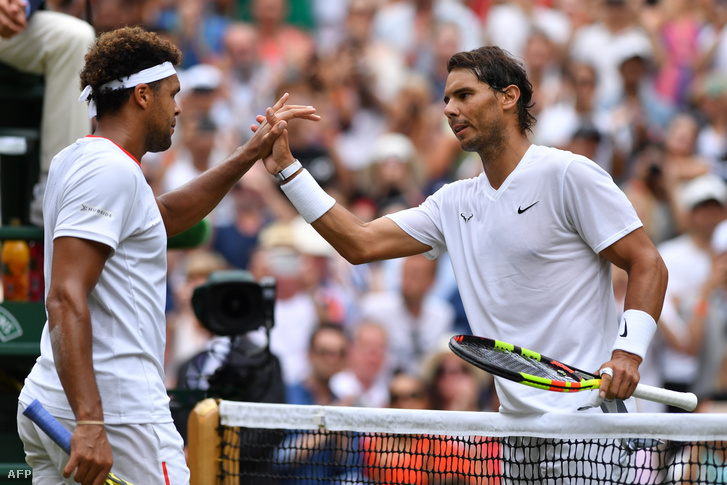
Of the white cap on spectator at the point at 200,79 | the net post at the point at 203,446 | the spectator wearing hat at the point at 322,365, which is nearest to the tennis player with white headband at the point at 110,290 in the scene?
the net post at the point at 203,446

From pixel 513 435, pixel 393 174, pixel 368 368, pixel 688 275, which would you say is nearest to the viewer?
pixel 513 435

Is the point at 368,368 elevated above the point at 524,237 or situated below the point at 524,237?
below

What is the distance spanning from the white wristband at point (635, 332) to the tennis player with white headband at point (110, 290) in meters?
1.64

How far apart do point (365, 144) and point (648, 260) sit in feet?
20.2

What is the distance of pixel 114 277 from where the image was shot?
3287 mm

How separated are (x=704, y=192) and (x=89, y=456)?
5.99 meters


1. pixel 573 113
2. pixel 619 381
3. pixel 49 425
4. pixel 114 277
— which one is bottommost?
pixel 49 425

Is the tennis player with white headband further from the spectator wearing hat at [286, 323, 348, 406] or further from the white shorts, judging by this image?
the spectator wearing hat at [286, 323, 348, 406]

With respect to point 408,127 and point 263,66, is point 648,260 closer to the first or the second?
point 408,127

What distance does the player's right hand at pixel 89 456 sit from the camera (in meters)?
3.02

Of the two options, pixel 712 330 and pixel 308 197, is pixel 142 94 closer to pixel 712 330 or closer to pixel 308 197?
pixel 308 197

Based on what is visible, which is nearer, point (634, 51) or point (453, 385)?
point (453, 385)

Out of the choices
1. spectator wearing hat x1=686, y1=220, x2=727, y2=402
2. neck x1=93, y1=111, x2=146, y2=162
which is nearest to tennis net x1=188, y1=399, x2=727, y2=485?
neck x1=93, y1=111, x2=146, y2=162

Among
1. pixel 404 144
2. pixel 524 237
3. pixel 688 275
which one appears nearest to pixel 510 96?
pixel 524 237
